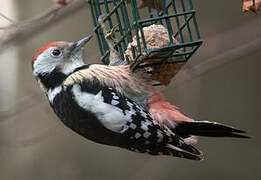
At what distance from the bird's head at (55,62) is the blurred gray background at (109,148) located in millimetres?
3329

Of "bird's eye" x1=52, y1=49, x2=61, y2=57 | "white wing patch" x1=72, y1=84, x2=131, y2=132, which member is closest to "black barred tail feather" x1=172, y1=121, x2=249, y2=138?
"white wing patch" x1=72, y1=84, x2=131, y2=132

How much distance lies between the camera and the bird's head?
434 centimetres

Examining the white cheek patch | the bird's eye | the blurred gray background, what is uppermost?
the bird's eye

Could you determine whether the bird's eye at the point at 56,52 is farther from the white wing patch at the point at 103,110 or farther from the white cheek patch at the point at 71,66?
the white wing patch at the point at 103,110

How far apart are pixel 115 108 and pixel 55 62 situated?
2.40 ft

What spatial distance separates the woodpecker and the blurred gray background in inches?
135

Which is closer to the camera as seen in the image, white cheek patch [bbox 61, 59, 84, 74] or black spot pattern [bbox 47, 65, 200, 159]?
black spot pattern [bbox 47, 65, 200, 159]

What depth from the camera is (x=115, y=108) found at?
4.04m

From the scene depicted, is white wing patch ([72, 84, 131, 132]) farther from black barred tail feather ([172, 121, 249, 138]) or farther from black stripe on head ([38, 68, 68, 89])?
black barred tail feather ([172, 121, 249, 138])

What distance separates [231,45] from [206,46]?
0.42m

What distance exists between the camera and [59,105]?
165 inches

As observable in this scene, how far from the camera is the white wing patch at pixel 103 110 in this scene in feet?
13.2

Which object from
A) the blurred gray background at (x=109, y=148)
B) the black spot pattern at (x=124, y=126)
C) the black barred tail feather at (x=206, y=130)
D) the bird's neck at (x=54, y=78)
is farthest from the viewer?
the blurred gray background at (x=109, y=148)

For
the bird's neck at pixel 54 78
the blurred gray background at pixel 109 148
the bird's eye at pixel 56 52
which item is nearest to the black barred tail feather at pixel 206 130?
the bird's neck at pixel 54 78
